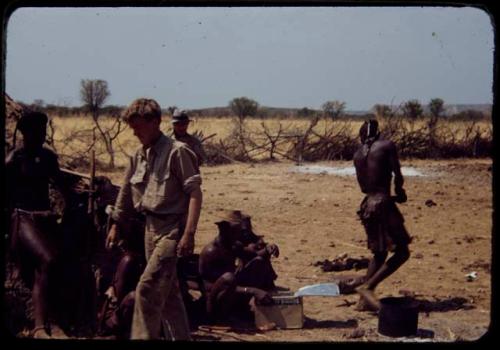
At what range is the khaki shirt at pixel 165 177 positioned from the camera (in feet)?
15.7

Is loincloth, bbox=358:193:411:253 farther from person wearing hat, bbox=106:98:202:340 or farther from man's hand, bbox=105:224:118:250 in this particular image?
man's hand, bbox=105:224:118:250

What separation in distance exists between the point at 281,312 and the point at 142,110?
7.79ft

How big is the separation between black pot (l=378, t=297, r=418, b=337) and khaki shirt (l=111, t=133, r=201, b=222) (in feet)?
6.75

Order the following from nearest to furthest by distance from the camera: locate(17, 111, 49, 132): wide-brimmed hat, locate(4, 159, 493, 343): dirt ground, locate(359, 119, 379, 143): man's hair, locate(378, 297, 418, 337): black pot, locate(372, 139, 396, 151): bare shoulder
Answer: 1. locate(17, 111, 49, 132): wide-brimmed hat
2. locate(378, 297, 418, 337): black pot
3. locate(4, 159, 493, 343): dirt ground
4. locate(372, 139, 396, 151): bare shoulder
5. locate(359, 119, 379, 143): man's hair

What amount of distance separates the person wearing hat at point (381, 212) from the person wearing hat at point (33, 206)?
3018 millimetres

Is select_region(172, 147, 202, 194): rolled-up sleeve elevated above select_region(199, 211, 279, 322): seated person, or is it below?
above

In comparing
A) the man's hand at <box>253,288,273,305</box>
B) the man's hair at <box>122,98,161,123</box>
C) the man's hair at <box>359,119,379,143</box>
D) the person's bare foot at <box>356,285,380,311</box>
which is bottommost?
the person's bare foot at <box>356,285,380,311</box>

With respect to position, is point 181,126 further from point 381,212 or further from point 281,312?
point 281,312

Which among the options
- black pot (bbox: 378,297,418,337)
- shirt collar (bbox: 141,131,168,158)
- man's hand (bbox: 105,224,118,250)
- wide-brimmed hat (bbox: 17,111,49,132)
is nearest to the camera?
shirt collar (bbox: 141,131,168,158)

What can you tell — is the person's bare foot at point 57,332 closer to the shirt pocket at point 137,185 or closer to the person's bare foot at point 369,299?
the shirt pocket at point 137,185

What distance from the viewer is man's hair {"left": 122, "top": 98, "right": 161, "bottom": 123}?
4766 mm

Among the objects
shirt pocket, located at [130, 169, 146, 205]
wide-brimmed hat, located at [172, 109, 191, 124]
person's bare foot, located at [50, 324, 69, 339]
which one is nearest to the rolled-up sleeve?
shirt pocket, located at [130, 169, 146, 205]

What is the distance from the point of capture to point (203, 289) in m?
6.21

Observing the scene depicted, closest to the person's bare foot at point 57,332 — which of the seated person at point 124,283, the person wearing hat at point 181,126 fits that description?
the seated person at point 124,283
